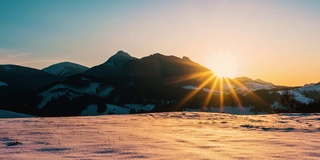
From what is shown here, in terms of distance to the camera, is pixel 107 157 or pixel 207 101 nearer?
pixel 107 157

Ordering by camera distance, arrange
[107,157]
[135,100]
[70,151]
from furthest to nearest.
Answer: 1. [135,100]
2. [70,151]
3. [107,157]

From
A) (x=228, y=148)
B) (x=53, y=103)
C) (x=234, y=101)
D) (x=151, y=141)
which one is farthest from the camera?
(x=53, y=103)

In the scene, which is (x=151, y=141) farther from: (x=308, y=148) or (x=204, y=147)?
(x=308, y=148)

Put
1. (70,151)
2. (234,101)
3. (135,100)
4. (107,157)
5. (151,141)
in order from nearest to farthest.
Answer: (107,157) → (70,151) → (151,141) → (234,101) → (135,100)

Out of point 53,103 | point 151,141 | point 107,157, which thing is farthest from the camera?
point 53,103

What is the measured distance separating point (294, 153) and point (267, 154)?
2.94 ft

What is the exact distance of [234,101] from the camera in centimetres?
15862

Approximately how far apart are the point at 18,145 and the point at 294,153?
29.4 ft

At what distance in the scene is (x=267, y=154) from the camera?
9.09 m

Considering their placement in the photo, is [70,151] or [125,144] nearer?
[70,151]

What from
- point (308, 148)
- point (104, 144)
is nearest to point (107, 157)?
point (104, 144)

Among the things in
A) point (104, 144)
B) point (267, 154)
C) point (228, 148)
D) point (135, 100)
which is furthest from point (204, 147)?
point (135, 100)

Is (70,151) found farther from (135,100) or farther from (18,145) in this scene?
(135,100)

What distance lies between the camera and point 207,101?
16800cm
